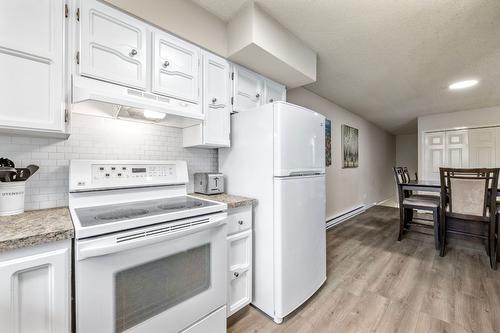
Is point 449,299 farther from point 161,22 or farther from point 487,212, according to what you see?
point 161,22

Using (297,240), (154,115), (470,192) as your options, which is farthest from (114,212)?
(470,192)

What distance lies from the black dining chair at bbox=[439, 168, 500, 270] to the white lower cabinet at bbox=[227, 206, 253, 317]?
2.49 meters

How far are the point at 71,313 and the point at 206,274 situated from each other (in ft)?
2.10

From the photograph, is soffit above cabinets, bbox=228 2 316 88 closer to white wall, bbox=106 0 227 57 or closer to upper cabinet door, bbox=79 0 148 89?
white wall, bbox=106 0 227 57

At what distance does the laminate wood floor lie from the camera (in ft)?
5.14

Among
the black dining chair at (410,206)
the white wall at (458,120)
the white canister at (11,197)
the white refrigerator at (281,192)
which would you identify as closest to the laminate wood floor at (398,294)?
the white refrigerator at (281,192)

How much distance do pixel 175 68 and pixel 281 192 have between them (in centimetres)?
117

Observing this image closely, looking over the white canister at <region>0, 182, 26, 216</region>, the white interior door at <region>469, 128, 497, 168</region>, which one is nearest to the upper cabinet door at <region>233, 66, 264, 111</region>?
the white canister at <region>0, 182, 26, 216</region>

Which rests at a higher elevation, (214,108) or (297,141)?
(214,108)

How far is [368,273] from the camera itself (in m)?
2.29

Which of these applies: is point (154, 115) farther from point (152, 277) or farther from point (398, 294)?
point (398, 294)

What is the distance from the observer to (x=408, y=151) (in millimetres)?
7566

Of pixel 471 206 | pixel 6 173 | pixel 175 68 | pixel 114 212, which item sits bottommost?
pixel 471 206

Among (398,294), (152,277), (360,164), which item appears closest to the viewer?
(152,277)
